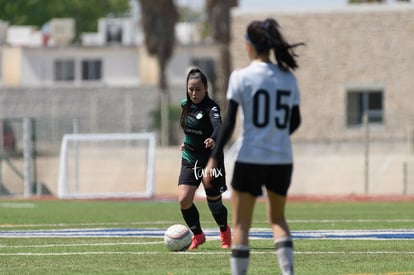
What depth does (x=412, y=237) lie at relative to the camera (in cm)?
1714

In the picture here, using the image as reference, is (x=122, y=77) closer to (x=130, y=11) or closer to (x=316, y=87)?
Result: (x=316, y=87)

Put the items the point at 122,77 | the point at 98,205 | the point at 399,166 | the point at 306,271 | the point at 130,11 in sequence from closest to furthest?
the point at 306,271, the point at 98,205, the point at 399,166, the point at 122,77, the point at 130,11

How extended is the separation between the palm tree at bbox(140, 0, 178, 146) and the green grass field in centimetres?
3767

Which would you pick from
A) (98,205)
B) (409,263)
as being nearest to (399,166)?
(98,205)

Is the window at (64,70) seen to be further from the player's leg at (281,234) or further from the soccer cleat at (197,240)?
the player's leg at (281,234)

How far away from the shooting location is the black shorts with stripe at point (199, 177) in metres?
15.7

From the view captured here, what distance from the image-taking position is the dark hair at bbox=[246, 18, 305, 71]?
36.8 ft

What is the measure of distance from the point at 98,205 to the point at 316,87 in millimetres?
19818

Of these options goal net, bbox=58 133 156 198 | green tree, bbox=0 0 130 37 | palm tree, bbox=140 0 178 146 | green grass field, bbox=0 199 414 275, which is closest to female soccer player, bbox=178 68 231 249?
green grass field, bbox=0 199 414 275

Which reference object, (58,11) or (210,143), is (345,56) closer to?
(210,143)

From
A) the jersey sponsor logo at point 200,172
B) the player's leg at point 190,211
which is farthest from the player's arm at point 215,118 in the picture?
the player's leg at point 190,211

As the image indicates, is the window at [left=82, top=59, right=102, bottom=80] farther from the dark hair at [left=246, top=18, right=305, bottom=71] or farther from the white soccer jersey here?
the white soccer jersey

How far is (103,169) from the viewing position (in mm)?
41656

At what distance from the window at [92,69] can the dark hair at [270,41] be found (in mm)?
61752
